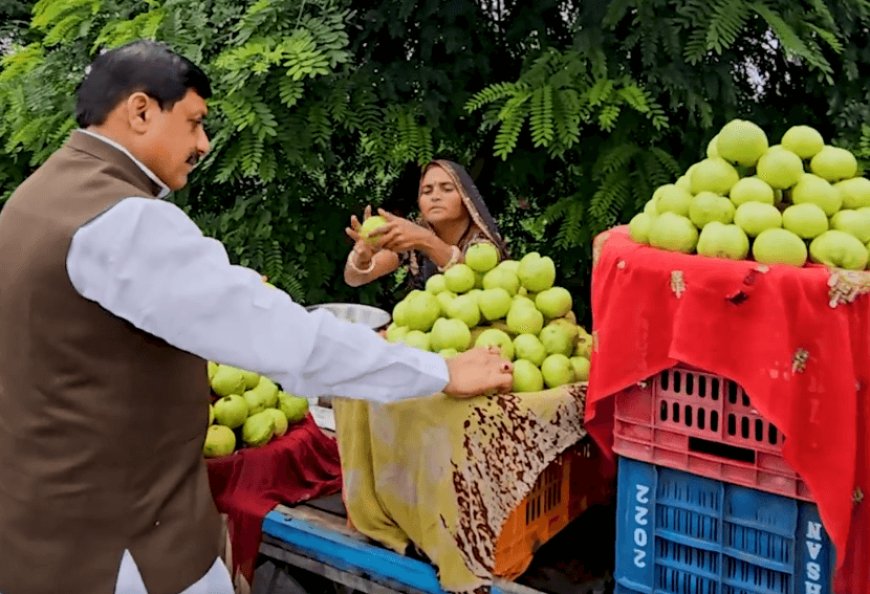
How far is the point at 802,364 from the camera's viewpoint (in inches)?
74.5

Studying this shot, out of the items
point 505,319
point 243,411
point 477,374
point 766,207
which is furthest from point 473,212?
point 766,207

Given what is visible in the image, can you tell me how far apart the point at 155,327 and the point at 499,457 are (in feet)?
3.13

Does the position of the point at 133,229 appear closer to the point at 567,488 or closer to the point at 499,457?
the point at 499,457

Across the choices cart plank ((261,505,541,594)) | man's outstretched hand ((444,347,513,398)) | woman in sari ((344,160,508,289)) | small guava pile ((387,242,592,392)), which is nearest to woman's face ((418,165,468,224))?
woman in sari ((344,160,508,289))

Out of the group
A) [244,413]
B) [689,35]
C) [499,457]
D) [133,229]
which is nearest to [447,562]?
[499,457]

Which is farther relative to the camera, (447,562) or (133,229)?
(447,562)

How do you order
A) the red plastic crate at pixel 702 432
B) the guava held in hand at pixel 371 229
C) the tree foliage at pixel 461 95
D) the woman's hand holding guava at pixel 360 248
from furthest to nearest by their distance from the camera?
the tree foliage at pixel 461 95 → the woman's hand holding guava at pixel 360 248 → the guava held in hand at pixel 371 229 → the red plastic crate at pixel 702 432

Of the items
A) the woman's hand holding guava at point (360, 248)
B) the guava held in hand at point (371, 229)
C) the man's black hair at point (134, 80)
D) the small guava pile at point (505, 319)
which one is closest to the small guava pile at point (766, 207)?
the small guava pile at point (505, 319)

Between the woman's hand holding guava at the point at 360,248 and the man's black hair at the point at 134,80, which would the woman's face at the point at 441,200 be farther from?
the man's black hair at the point at 134,80

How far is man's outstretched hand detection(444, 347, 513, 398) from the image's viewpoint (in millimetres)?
2191

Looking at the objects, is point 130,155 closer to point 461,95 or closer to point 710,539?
point 710,539

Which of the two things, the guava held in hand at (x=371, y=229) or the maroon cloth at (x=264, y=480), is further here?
the guava held in hand at (x=371, y=229)

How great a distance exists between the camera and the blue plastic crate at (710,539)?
1986 millimetres

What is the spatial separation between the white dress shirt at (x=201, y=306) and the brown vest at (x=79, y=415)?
0.04 metres
